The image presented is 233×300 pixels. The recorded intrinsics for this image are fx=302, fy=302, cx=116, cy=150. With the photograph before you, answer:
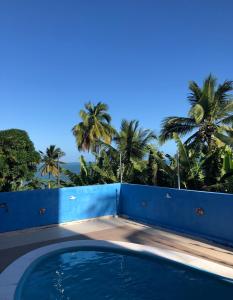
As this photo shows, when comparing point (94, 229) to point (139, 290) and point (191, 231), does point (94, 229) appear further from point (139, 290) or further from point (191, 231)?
point (139, 290)

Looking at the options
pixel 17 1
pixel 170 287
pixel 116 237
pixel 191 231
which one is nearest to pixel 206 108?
pixel 191 231

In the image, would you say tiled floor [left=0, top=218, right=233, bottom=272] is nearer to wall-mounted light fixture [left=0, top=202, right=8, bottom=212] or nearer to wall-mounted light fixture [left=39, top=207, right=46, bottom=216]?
wall-mounted light fixture [left=39, top=207, right=46, bottom=216]

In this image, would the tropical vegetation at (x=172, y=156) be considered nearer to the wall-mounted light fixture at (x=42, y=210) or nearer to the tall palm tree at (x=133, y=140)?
the tall palm tree at (x=133, y=140)

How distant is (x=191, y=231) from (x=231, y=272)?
3.24 m

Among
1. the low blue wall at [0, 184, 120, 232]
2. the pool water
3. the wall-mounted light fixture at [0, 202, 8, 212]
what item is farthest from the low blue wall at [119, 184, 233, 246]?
the wall-mounted light fixture at [0, 202, 8, 212]

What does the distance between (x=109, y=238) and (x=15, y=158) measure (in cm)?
966

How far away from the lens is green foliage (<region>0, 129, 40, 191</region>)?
17.3 m

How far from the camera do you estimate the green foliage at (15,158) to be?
17328mm

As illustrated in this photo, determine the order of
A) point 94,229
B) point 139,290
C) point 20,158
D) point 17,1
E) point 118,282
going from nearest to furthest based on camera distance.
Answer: point 139,290, point 118,282, point 94,229, point 17,1, point 20,158

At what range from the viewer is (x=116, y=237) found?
983 cm

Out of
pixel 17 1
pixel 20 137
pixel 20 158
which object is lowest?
pixel 20 158

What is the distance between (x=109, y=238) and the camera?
9695 mm

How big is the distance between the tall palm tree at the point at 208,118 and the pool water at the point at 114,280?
945 centimetres

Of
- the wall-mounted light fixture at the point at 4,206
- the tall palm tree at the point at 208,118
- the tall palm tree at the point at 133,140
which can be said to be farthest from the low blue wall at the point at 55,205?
the tall palm tree at the point at 133,140
